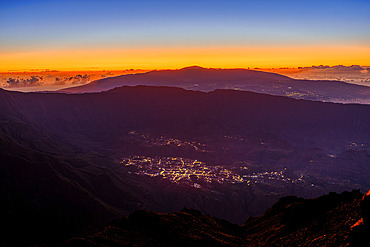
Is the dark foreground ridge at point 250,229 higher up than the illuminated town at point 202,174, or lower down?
higher up

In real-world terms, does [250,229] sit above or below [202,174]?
above

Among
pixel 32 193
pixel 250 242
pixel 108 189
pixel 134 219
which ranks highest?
pixel 134 219

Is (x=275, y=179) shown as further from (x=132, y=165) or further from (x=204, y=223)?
(x=204, y=223)

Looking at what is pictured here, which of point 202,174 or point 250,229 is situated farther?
point 202,174

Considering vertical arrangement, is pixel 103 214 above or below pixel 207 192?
above

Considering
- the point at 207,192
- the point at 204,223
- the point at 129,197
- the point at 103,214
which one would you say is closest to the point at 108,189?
the point at 129,197

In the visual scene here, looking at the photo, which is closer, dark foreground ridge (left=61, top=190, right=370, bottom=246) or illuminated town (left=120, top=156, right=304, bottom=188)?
dark foreground ridge (left=61, top=190, right=370, bottom=246)

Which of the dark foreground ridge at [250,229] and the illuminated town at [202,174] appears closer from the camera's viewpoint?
the dark foreground ridge at [250,229]

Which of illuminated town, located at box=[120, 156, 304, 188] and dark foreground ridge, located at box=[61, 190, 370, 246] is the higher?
dark foreground ridge, located at box=[61, 190, 370, 246]
